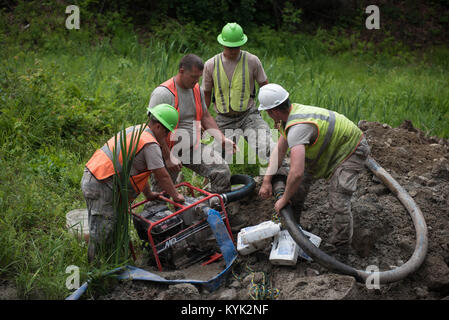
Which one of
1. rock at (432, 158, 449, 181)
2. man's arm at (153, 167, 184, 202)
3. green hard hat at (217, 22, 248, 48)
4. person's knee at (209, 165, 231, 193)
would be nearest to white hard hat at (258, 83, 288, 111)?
man's arm at (153, 167, 184, 202)

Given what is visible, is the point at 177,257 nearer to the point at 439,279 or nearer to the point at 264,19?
the point at 439,279

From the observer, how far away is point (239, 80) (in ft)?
18.0

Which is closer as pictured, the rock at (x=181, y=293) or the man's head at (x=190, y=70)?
the rock at (x=181, y=293)

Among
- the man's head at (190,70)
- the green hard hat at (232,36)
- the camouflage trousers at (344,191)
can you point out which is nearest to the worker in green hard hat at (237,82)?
the green hard hat at (232,36)

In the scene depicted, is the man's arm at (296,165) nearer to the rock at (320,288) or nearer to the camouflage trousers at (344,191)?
the camouflage trousers at (344,191)

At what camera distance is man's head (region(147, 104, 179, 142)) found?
12.9 feet

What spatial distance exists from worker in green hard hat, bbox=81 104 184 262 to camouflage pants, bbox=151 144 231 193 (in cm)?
88

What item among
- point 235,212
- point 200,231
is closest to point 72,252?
point 200,231

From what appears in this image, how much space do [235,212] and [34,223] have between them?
2236mm

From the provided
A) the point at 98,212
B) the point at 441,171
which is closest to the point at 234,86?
the point at 98,212

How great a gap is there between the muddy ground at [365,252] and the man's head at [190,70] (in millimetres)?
1576

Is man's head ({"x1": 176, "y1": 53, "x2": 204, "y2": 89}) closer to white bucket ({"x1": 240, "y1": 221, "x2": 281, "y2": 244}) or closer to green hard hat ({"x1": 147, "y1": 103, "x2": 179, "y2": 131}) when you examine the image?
green hard hat ({"x1": 147, "y1": 103, "x2": 179, "y2": 131})

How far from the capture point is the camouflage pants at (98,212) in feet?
12.7

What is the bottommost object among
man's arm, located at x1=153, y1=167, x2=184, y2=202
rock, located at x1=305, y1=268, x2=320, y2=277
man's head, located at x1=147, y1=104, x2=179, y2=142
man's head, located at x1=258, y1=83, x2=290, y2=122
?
rock, located at x1=305, y1=268, x2=320, y2=277
